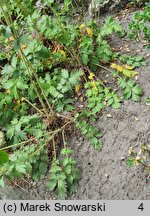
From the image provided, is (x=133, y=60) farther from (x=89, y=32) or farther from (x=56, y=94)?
(x=56, y=94)

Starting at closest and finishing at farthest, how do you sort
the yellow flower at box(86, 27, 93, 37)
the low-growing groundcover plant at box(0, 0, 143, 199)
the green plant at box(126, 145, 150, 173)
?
the green plant at box(126, 145, 150, 173), the low-growing groundcover plant at box(0, 0, 143, 199), the yellow flower at box(86, 27, 93, 37)

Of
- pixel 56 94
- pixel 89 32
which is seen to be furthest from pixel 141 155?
pixel 89 32

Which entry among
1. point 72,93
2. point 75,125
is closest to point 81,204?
point 75,125

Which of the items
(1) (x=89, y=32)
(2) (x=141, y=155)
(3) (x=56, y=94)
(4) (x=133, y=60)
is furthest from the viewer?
(1) (x=89, y=32)

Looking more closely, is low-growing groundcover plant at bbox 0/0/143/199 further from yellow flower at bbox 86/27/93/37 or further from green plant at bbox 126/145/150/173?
green plant at bbox 126/145/150/173

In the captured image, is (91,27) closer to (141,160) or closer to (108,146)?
(108,146)

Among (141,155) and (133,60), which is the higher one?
(133,60)

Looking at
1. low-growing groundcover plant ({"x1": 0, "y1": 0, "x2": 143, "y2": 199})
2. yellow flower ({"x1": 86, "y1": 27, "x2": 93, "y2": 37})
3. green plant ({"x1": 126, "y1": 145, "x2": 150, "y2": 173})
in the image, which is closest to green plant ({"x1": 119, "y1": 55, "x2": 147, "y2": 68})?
low-growing groundcover plant ({"x1": 0, "y1": 0, "x2": 143, "y2": 199})

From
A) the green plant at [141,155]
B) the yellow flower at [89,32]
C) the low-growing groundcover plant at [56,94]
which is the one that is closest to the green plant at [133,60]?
the low-growing groundcover plant at [56,94]

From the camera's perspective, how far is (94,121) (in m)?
3.56

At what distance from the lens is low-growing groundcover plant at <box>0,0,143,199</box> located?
3338 mm

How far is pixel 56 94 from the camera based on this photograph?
3611mm

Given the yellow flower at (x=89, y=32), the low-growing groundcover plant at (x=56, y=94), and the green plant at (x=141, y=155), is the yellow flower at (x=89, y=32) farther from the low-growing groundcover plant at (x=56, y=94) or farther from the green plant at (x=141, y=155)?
the green plant at (x=141, y=155)

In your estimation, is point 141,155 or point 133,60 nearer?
point 141,155
